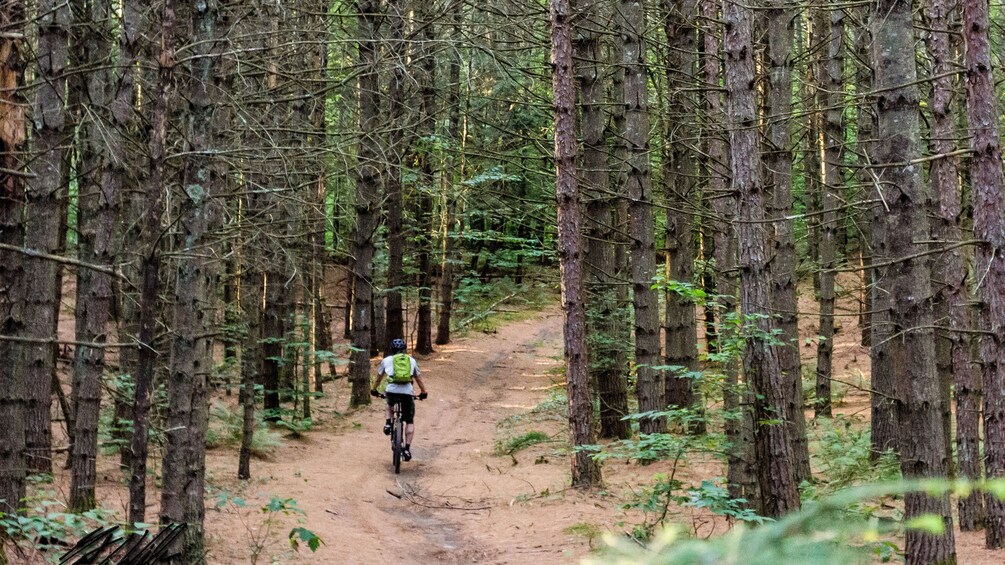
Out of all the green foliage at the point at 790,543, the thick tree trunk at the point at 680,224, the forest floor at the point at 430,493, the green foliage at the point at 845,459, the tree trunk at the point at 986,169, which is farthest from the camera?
the thick tree trunk at the point at 680,224

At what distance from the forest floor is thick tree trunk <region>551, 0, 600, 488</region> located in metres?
1.13

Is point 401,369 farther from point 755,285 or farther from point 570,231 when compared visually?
point 755,285

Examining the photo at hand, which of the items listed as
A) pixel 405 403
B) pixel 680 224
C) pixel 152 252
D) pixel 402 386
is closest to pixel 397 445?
pixel 405 403

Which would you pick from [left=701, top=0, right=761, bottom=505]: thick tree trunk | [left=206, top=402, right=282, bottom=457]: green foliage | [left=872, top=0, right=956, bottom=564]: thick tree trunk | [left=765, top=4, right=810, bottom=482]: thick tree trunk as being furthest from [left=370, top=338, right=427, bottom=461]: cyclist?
[left=872, top=0, right=956, bottom=564]: thick tree trunk

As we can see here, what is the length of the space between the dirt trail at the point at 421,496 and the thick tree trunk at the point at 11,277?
6.99 ft

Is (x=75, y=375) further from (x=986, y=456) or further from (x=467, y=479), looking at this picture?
(x=986, y=456)

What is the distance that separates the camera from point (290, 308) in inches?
768

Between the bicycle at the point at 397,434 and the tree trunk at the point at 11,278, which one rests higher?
the tree trunk at the point at 11,278

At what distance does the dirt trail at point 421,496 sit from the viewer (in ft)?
31.3

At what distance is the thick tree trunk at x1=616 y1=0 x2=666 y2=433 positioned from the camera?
1339 cm

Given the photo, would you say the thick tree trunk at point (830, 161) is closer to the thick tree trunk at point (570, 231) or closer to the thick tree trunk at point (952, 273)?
the thick tree trunk at point (952, 273)

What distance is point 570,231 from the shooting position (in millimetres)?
11398

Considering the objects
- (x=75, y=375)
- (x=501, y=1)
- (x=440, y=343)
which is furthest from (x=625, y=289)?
(x=440, y=343)

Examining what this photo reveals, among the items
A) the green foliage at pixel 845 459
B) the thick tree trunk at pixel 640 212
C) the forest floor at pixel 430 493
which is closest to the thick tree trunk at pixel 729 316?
the forest floor at pixel 430 493
